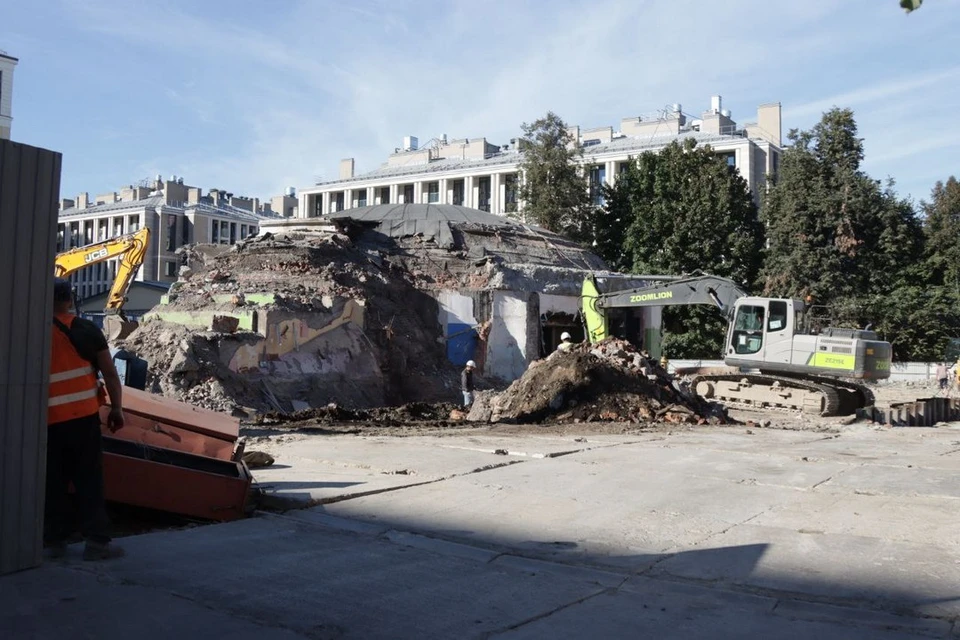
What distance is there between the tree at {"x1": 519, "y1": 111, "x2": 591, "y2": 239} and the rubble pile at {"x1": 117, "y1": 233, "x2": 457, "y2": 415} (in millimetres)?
20245

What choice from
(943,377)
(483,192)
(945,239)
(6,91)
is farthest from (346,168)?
(943,377)

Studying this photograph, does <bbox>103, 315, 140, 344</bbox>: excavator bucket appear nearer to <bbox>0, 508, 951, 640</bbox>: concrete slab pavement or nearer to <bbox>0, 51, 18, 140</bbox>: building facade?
<bbox>0, 508, 951, 640</bbox>: concrete slab pavement

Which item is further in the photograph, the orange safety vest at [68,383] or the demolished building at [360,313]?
the demolished building at [360,313]

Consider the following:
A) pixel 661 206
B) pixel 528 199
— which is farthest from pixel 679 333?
pixel 528 199

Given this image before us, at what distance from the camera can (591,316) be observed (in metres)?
21.9

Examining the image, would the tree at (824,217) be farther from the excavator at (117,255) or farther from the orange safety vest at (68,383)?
the orange safety vest at (68,383)

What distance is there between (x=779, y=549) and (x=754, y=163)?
61244mm

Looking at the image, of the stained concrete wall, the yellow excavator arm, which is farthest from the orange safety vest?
the stained concrete wall

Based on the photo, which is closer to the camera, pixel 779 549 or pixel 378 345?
pixel 779 549

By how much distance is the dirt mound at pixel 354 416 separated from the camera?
50.2 feet

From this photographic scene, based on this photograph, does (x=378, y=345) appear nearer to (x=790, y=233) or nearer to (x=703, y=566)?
(x=703, y=566)

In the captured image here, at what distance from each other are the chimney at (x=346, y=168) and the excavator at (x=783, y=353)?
2551 inches

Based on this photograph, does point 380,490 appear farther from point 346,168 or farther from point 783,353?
point 346,168

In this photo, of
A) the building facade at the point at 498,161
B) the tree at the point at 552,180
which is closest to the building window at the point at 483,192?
the building facade at the point at 498,161
